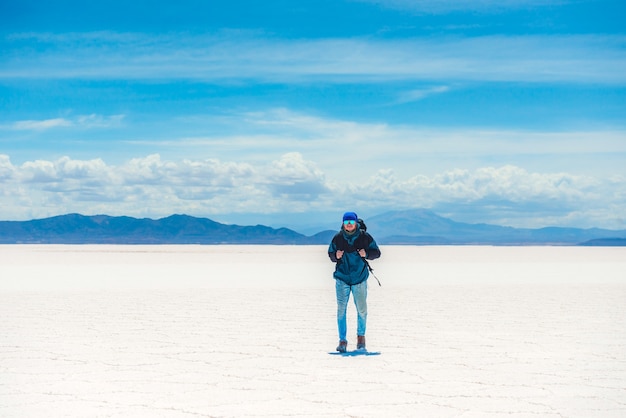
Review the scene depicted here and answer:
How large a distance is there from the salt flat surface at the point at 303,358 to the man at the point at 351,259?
1.61 feet

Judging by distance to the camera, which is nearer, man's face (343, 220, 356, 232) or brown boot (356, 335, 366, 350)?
man's face (343, 220, 356, 232)

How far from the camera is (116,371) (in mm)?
7785

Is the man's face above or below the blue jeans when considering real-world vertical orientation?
above

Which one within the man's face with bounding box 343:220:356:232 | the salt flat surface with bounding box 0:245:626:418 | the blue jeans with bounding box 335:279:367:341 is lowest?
the salt flat surface with bounding box 0:245:626:418

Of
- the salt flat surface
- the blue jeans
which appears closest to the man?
the blue jeans

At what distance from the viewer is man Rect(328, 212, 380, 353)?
8883mm

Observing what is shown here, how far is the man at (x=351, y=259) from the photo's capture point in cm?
888

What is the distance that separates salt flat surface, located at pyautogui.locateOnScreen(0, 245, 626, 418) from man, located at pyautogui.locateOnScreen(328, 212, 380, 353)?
491mm

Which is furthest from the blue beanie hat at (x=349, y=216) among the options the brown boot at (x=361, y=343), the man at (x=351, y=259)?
the brown boot at (x=361, y=343)

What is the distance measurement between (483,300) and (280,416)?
10.5 meters

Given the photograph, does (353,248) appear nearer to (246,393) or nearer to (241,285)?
(246,393)

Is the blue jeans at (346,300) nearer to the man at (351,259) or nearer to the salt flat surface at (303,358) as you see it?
the man at (351,259)

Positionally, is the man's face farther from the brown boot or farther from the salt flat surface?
the salt flat surface

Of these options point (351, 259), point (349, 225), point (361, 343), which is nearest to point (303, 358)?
point (361, 343)
